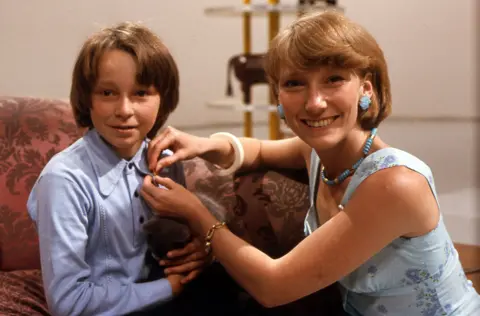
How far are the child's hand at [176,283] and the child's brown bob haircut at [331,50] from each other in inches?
19.2

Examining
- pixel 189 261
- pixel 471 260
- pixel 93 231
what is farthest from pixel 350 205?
pixel 471 260

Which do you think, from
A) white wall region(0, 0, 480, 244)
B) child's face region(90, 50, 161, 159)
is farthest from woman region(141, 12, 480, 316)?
white wall region(0, 0, 480, 244)

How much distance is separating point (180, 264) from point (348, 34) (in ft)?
2.03

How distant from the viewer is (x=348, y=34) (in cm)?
113

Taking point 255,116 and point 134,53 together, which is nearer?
point 134,53

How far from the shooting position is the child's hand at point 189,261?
1335 mm

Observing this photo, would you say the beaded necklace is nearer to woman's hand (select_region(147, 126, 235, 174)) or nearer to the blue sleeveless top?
the blue sleeveless top

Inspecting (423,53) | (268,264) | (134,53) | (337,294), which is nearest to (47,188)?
(134,53)

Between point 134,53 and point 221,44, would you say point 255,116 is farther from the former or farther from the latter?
point 134,53

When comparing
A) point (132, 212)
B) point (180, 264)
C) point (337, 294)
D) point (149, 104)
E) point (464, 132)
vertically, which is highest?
point (149, 104)

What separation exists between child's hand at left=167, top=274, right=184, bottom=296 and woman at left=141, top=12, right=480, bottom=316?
0.39 ft

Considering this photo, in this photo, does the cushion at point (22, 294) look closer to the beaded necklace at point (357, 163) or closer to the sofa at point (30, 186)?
the sofa at point (30, 186)

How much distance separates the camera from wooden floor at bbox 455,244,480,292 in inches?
62.3

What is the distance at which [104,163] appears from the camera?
1.25 meters
